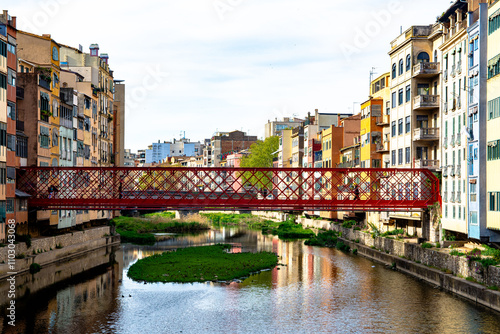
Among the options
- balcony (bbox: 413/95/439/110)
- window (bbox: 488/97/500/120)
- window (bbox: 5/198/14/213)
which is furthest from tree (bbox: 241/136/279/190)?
window (bbox: 488/97/500/120)

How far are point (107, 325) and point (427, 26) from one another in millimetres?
38055

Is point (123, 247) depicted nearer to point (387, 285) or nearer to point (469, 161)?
point (387, 285)

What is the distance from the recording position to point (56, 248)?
5734 centimetres

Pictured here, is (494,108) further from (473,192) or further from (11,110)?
(11,110)

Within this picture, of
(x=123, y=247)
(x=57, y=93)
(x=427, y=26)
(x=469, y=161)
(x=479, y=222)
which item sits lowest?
(x=123, y=247)

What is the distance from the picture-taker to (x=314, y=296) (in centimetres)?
4247

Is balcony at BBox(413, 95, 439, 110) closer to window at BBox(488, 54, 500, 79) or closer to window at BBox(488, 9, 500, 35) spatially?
window at BBox(488, 54, 500, 79)

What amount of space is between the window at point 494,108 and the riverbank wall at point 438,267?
871 centimetres

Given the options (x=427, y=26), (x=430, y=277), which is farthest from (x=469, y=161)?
(x=427, y=26)

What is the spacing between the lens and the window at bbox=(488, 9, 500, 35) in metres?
38.9

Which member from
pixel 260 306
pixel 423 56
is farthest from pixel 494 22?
pixel 260 306

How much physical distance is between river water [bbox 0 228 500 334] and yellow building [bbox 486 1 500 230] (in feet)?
19.3

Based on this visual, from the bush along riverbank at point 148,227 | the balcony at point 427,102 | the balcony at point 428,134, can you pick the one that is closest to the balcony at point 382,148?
the balcony at point 428,134

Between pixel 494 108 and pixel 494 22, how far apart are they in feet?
16.6
